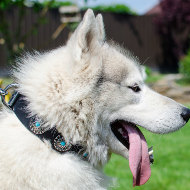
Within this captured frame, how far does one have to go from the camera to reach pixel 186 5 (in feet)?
57.6

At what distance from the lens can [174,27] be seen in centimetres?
1841

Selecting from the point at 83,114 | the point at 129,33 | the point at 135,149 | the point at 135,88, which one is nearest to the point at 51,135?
the point at 83,114

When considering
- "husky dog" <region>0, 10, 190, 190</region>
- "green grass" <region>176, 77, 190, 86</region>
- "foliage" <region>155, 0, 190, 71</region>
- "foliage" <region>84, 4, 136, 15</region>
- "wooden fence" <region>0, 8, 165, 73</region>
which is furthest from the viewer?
"foliage" <region>84, 4, 136, 15</region>

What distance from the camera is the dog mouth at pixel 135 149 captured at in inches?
102

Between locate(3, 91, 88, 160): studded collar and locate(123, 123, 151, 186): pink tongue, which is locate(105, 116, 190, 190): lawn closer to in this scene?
locate(123, 123, 151, 186): pink tongue

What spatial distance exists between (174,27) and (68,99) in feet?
56.2

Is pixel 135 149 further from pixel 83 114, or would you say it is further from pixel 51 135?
pixel 51 135

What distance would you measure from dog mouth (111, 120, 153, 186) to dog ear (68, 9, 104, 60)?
640 mm

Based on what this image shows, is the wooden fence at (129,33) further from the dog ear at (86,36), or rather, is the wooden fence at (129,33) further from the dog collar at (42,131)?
the dog collar at (42,131)

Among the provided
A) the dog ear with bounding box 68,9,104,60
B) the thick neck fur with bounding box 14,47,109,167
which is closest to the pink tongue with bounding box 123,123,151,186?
the thick neck fur with bounding box 14,47,109,167

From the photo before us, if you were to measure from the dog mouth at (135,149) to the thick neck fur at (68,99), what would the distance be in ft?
0.67

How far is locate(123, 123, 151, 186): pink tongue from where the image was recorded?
2.58m

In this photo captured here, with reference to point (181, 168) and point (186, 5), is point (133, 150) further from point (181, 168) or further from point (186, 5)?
point (186, 5)

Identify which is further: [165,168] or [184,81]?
[184,81]
